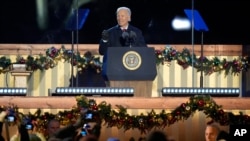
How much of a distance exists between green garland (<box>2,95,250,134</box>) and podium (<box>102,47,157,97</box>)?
2.96ft

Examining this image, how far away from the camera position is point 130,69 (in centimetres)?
1376

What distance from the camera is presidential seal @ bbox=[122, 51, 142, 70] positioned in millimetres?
13773

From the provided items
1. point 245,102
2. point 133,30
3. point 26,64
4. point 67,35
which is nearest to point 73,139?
point 245,102

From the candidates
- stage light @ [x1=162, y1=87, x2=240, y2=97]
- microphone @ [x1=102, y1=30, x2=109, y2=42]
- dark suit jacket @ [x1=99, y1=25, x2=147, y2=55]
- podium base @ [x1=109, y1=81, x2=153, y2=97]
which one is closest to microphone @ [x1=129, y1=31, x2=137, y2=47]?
dark suit jacket @ [x1=99, y1=25, x2=147, y2=55]

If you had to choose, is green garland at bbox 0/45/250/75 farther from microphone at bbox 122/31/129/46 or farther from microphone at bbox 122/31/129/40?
microphone at bbox 122/31/129/40

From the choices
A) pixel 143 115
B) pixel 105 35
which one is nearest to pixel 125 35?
pixel 105 35

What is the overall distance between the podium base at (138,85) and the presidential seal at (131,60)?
0.23 metres

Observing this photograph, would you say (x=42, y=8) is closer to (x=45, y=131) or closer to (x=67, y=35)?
(x=67, y=35)

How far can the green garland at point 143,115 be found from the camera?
505 inches

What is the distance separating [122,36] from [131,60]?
36.9 inches

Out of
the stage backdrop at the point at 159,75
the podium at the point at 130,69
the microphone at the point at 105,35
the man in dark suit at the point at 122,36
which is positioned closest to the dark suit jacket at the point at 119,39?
the man in dark suit at the point at 122,36

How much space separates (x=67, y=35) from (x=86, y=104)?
513 cm

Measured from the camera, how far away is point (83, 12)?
15.6 metres

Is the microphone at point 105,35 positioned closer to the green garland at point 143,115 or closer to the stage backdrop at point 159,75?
the green garland at point 143,115
